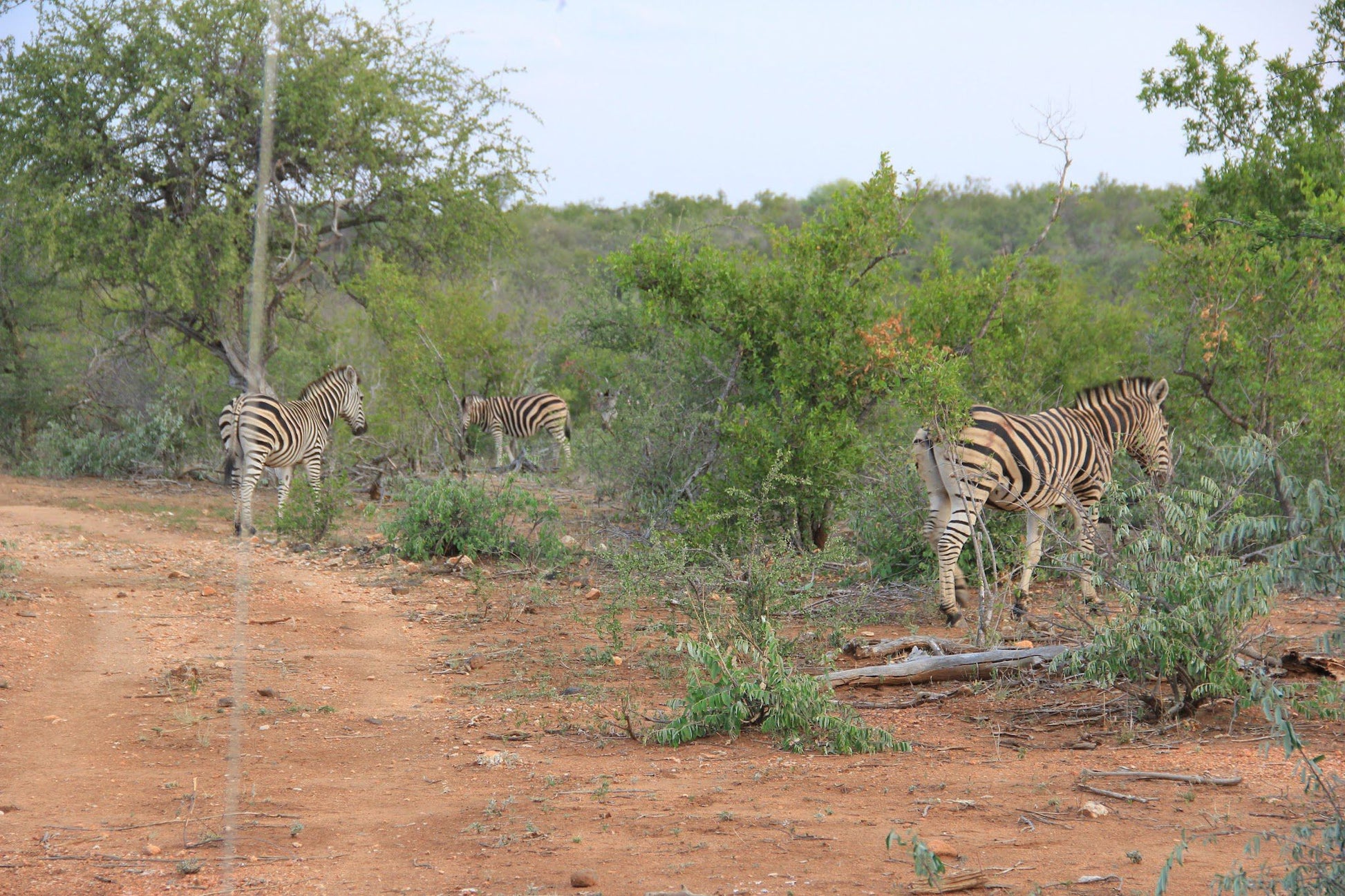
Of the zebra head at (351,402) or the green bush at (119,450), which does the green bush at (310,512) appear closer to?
the zebra head at (351,402)

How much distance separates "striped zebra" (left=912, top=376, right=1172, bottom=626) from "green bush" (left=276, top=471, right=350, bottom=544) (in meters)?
6.28

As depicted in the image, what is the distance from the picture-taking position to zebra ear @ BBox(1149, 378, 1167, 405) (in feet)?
33.9

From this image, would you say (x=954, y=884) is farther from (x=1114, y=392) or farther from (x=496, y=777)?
(x=1114, y=392)

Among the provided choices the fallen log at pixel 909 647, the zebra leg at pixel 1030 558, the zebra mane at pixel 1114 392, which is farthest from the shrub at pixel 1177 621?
the zebra mane at pixel 1114 392

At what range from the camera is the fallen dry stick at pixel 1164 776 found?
477 cm

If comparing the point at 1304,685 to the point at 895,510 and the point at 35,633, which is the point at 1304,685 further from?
the point at 35,633

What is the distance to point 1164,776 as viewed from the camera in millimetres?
4879

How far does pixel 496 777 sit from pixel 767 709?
152cm

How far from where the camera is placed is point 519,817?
4.66m

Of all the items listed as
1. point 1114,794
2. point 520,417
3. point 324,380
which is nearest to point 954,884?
point 1114,794

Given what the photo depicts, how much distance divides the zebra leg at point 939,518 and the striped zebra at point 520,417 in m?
10.2

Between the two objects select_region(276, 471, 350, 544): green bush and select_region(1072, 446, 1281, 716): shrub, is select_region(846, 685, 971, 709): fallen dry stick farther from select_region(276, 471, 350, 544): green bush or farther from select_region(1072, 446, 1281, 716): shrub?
select_region(276, 471, 350, 544): green bush

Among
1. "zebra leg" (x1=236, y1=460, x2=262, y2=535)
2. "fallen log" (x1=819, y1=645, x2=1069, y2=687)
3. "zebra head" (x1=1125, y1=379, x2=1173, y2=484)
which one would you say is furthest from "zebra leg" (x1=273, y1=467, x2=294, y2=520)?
"zebra head" (x1=1125, y1=379, x2=1173, y2=484)

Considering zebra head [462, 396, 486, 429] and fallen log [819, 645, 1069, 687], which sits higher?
zebra head [462, 396, 486, 429]
